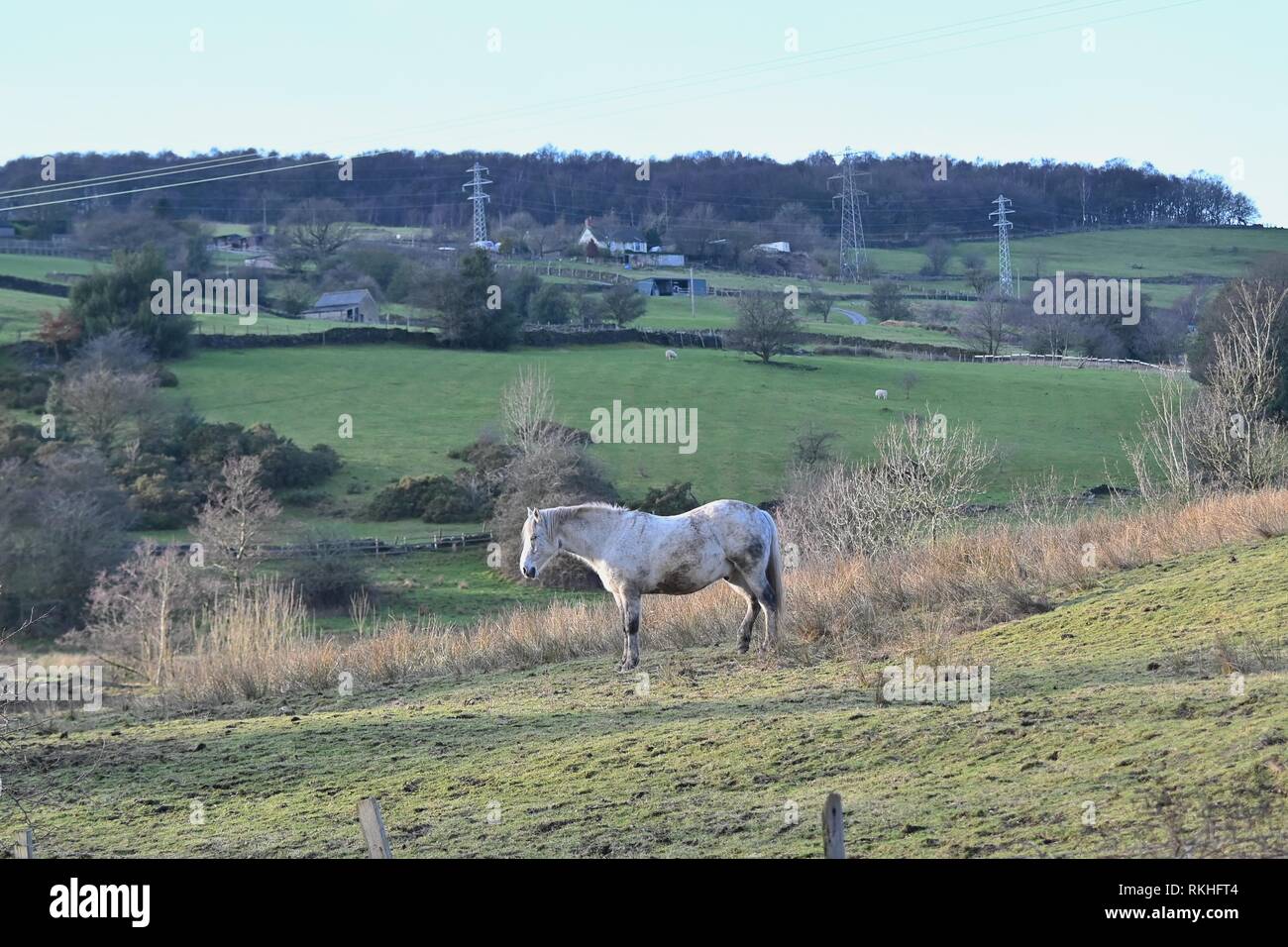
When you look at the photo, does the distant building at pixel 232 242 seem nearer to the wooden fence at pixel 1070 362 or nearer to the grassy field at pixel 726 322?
the grassy field at pixel 726 322

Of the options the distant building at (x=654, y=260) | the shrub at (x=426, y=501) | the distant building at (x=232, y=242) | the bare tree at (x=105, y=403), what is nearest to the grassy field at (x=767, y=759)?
the shrub at (x=426, y=501)

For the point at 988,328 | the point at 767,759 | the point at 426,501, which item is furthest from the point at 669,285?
the point at 767,759

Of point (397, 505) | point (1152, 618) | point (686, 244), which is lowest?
point (397, 505)

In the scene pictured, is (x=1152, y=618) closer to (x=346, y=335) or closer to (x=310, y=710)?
(x=310, y=710)

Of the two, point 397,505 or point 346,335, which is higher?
point 346,335

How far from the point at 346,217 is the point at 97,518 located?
132163 millimetres

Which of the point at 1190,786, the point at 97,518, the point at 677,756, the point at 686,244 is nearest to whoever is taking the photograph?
the point at 1190,786

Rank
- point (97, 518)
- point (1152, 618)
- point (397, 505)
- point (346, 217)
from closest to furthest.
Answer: point (1152, 618) < point (97, 518) < point (397, 505) < point (346, 217)

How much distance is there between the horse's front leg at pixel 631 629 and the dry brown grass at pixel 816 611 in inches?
67.7

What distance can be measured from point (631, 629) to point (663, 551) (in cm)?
94

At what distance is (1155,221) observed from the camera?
183500 millimetres

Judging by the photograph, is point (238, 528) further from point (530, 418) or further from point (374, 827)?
point (374, 827)

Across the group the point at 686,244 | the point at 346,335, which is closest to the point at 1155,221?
the point at 686,244

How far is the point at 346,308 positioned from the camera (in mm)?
107750
